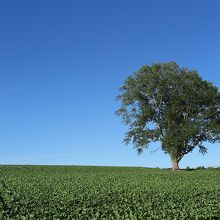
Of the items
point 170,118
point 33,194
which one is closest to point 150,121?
point 170,118

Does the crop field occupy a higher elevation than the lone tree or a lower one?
lower

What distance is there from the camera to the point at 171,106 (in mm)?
76875

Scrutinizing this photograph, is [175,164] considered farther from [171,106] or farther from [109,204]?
[109,204]

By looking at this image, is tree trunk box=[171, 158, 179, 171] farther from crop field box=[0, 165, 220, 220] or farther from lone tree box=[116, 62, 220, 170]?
crop field box=[0, 165, 220, 220]

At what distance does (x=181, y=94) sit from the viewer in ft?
254

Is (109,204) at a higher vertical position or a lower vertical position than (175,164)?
lower

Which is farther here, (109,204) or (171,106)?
(171,106)

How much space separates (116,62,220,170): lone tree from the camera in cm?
7706

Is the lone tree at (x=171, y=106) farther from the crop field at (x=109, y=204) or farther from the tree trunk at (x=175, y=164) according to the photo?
the crop field at (x=109, y=204)

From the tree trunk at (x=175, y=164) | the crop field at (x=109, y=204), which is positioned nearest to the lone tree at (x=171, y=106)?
the tree trunk at (x=175, y=164)

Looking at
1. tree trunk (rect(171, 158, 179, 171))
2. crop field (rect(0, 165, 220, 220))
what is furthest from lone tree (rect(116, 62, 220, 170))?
crop field (rect(0, 165, 220, 220))

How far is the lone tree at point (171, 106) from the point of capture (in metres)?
77.1

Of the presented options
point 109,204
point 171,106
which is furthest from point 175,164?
point 109,204

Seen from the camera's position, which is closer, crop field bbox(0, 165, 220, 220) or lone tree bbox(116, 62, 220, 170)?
crop field bbox(0, 165, 220, 220)
